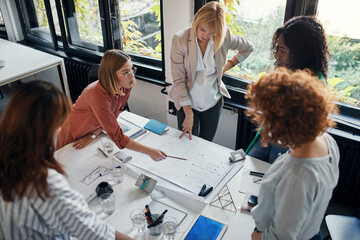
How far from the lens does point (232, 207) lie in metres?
1.42

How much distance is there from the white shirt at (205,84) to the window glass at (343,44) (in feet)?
2.58

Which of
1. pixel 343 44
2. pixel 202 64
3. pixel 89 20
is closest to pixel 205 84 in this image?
pixel 202 64

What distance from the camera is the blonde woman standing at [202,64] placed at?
174 centimetres

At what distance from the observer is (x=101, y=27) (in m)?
3.10

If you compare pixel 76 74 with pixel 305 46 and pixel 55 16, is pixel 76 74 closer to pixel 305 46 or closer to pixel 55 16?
pixel 55 16

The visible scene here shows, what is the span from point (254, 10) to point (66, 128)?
1.55 meters

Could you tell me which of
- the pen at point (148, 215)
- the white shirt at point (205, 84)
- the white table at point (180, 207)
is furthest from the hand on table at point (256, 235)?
the white shirt at point (205, 84)

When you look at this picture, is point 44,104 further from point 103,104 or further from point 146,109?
point 146,109

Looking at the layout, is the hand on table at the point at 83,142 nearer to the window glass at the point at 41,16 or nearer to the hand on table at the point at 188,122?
the hand on table at the point at 188,122

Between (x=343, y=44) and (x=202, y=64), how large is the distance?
95cm

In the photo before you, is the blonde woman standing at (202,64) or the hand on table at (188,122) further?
the hand on table at (188,122)

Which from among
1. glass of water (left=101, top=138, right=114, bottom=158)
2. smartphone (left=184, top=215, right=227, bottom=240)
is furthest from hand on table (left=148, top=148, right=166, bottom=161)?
smartphone (left=184, top=215, right=227, bottom=240)

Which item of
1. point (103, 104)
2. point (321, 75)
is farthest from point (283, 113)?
point (103, 104)

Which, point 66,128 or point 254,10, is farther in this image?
point 254,10
